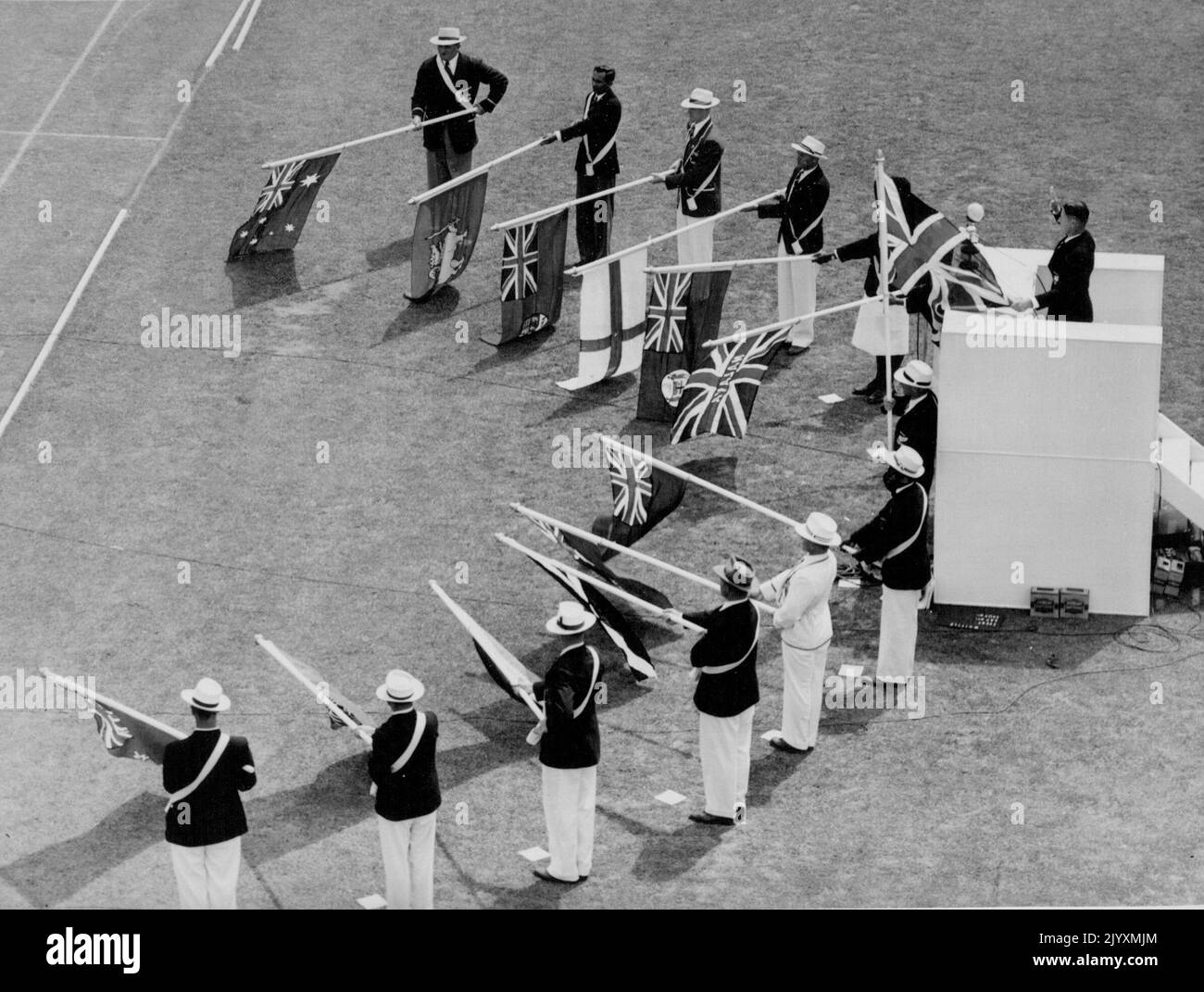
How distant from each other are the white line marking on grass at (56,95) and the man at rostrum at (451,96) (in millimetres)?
4863

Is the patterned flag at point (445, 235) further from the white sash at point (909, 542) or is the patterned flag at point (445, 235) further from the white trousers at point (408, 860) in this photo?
the white trousers at point (408, 860)

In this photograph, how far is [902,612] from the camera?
1638cm

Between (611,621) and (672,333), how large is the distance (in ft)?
15.1

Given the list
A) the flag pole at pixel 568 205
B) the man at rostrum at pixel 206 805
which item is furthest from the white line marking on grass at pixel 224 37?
the man at rostrum at pixel 206 805

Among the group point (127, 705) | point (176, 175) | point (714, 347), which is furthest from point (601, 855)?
point (176, 175)

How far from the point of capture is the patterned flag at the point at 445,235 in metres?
21.8

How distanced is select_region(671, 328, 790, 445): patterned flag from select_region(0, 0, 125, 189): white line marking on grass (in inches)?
368

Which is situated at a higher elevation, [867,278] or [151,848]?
[867,278]

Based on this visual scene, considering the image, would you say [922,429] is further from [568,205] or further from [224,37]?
[224,37]

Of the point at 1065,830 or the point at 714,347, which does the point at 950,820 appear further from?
the point at 714,347

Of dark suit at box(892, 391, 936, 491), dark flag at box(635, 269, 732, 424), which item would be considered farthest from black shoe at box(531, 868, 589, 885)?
dark flag at box(635, 269, 732, 424)

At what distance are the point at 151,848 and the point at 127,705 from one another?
180cm

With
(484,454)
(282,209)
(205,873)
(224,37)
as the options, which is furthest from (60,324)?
(205,873)

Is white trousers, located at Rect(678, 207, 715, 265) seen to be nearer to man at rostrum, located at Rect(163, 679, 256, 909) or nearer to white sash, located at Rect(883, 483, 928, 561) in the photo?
white sash, located at Rect(883, 483, 928, 561)
